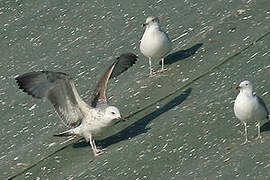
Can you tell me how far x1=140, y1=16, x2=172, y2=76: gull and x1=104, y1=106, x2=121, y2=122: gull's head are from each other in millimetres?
1444

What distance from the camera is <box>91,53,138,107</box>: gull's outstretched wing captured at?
395 inches

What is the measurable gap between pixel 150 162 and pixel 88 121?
1.07 metres

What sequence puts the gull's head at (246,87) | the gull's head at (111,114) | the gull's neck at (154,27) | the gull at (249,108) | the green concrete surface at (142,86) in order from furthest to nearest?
the gull's neck at (154,27) < the gull's head at (111,114) < the green concrete surface at (142,86) < the gull's head at (246,87) < the gull at (249,108)

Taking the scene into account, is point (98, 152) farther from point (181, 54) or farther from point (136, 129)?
point (181, 54)

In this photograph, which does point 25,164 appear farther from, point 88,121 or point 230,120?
point 230,120

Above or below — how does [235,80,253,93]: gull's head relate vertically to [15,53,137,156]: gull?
below

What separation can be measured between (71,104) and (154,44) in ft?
4.65

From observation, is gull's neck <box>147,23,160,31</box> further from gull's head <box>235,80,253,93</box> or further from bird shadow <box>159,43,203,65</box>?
gull's head <box>235,80,253,93</box>

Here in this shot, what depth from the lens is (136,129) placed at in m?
9.79

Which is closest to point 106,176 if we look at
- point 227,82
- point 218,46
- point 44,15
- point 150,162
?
point 150,162

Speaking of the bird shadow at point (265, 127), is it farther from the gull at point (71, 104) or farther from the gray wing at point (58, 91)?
the gray wing at point (58, 91)

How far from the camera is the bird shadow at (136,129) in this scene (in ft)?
32.0

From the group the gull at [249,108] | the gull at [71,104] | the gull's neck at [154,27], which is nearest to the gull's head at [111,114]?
the gull at [71,104]

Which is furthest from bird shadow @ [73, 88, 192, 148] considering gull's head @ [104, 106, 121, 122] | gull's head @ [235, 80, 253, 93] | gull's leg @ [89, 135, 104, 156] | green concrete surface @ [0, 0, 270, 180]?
gull's head @ [235, 80, 253, 93]
